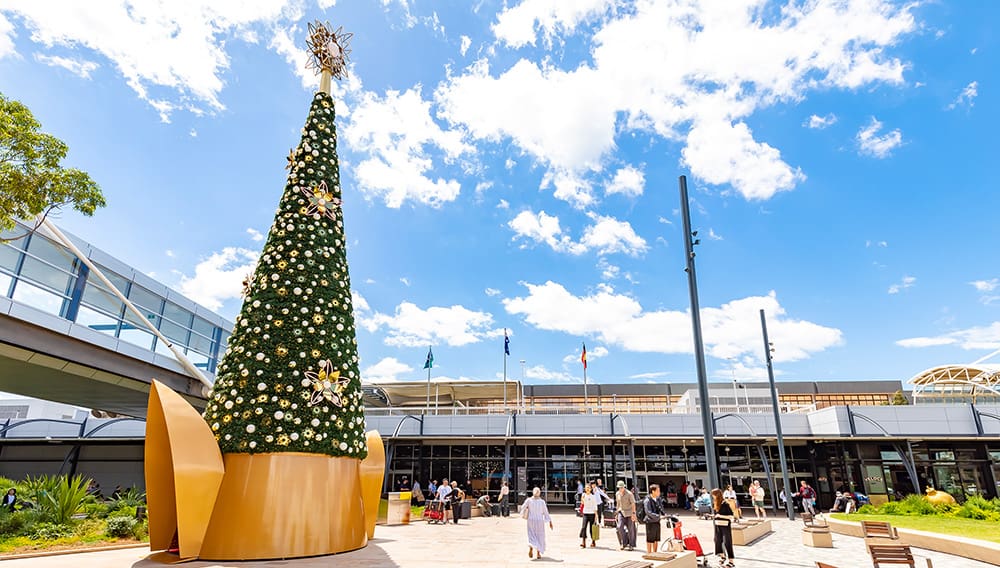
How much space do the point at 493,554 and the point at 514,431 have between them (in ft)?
54.0

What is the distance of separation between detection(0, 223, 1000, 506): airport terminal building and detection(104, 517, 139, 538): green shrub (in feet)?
20.5

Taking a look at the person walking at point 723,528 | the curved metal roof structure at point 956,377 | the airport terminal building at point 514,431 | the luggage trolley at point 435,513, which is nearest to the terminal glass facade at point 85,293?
the airport terminal building at point 514,431

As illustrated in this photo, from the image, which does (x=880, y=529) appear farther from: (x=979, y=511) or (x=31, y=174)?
(x=31, y=174)

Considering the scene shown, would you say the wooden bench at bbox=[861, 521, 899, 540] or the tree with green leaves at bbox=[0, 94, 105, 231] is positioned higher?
the tree with green leaves at bbox=[0, 94, 105, 231]

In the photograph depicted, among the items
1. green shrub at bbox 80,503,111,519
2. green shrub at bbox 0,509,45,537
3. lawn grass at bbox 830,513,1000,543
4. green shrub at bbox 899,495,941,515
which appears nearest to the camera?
green shrub at bbox 0,509,45,537

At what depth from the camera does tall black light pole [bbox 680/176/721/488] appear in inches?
376

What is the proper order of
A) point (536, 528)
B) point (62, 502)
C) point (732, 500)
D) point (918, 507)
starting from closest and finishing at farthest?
point (536, 528) → point (62, 502) → point (732, 500) → point (918, 507)

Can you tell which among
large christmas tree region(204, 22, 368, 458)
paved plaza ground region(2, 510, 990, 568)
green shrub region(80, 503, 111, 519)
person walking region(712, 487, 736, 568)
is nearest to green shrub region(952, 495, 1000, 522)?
paved plaza ground region(2, 510, 990, 568)

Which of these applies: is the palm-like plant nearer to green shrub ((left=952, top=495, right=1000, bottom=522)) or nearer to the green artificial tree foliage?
the green artificial tree foliage

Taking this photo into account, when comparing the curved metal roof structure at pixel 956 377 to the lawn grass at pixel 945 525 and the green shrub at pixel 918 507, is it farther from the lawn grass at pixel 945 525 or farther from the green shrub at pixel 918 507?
the lawn grass at pixel 945 525

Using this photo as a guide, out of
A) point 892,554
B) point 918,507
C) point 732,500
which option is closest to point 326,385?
point 892,554

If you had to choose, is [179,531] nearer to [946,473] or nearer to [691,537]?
[691,537]

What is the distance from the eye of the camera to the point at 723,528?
977cm

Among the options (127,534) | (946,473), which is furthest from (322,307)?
(946,473)
